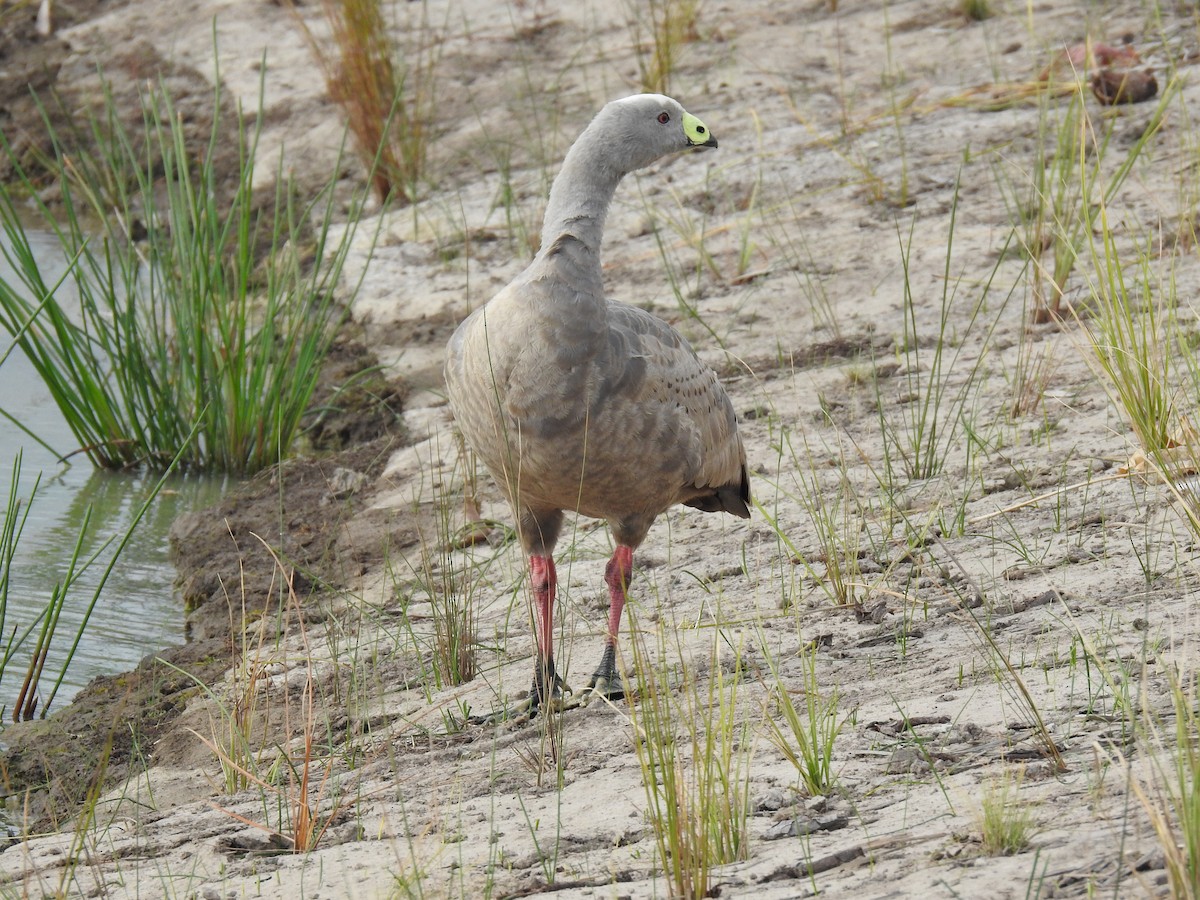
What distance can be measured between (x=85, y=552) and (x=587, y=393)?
3053 millimetres

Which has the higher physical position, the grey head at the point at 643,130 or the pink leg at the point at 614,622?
the grey head at the point at 643,130

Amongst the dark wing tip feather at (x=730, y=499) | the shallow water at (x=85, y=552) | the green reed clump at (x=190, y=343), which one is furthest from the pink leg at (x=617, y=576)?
the green reed clump at (x=190, y=343)

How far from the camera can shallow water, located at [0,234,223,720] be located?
5188 millimetres

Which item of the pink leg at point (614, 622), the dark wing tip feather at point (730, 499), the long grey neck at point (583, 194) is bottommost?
the pink leg at point (614, 622)

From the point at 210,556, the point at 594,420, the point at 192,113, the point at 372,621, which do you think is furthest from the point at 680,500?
the point at 192,113

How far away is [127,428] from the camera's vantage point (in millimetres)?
6598

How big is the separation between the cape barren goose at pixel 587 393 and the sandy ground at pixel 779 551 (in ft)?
1.05

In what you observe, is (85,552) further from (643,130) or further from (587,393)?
(643,130)

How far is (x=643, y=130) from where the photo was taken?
442 centimetres

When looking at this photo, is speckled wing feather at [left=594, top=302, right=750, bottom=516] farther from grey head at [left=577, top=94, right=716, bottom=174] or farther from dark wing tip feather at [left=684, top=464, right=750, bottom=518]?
grey head at [left=577, top=94, right=716, bottom=174]

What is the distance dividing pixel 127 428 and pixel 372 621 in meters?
2.26

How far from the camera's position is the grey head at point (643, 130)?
434 centimetres

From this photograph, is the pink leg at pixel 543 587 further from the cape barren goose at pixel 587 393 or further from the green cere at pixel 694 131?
the green cere at pixel 694 131

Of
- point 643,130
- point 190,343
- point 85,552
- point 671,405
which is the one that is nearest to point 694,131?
point 643,130
